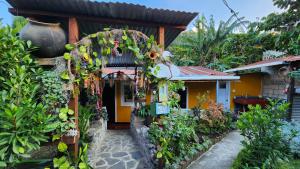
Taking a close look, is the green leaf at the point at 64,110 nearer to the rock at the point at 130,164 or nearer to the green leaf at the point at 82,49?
the green leaf at the point at 82,49

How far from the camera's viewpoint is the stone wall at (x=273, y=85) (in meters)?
10.3

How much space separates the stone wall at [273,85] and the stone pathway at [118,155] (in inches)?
348

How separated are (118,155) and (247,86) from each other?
35.1 feet

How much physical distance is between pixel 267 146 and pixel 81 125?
14.2 feet

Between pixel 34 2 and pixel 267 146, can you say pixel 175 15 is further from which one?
pixel 267 146

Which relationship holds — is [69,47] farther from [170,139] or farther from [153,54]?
[170,139]

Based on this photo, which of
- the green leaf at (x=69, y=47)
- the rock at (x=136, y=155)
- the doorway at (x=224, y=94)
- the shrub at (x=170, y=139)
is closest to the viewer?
the green leaf at (x=69, y=47)

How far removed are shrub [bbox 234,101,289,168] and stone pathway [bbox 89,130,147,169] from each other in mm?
2542

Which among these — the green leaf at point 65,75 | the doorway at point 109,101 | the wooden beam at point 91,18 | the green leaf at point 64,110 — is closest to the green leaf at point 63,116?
the green leaf at point 64,110

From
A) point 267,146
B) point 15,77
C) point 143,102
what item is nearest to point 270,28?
point 143,102

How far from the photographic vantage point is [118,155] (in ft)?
17.0

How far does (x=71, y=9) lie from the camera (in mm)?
3541

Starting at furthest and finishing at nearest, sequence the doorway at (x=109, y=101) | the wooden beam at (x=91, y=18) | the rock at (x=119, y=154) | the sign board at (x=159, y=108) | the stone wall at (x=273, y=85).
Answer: the doorway at (x=109, y=101) → the stone wall at (x=273, y=85) → the rock at (x=119, y=154) → the sign board at (x=159, y=108) → the wooden beam at (x=91, y=18)

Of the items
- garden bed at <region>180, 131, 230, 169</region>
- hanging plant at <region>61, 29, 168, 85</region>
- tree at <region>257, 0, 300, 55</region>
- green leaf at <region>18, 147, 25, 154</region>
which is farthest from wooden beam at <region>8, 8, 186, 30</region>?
tree at <region>257, 0, 300, 55</region>
